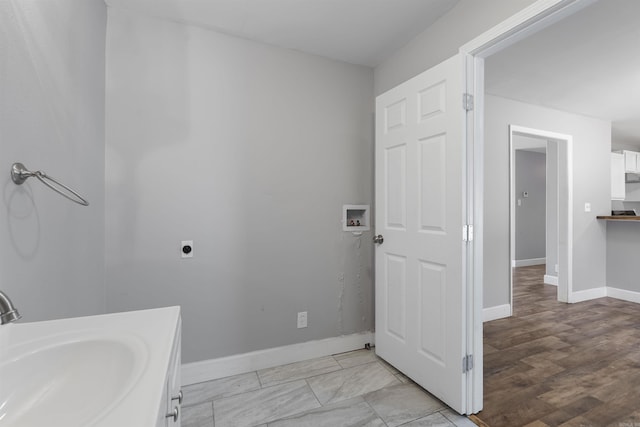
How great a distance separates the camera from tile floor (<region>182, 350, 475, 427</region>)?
5.18 feet

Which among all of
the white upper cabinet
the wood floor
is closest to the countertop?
the wood floor

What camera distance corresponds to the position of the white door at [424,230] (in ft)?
5.32

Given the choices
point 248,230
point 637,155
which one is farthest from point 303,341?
point 637,155

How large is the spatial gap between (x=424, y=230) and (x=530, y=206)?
5.62 m

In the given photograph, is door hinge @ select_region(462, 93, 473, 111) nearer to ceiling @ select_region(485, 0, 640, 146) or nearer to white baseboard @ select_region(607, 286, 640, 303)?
ceiling @ select_region(485, 0, 640, 146)

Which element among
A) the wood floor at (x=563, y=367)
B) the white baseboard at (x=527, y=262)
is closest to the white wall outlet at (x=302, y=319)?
the wood floor at (x=563, y=367)

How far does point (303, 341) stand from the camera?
2250mm

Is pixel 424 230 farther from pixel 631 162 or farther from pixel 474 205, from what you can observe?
pixel 631 162

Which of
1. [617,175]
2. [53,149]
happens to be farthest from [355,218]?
[617,175]

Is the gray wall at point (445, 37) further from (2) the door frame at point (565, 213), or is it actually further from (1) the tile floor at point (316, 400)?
(2) the door frame at point (565, 213)

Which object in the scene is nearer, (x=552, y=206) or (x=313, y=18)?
(x=313, y=18)

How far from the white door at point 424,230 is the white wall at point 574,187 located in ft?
4.79

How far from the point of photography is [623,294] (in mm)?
3711

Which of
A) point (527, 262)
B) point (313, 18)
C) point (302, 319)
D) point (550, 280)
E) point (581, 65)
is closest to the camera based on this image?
point (313, 18)
